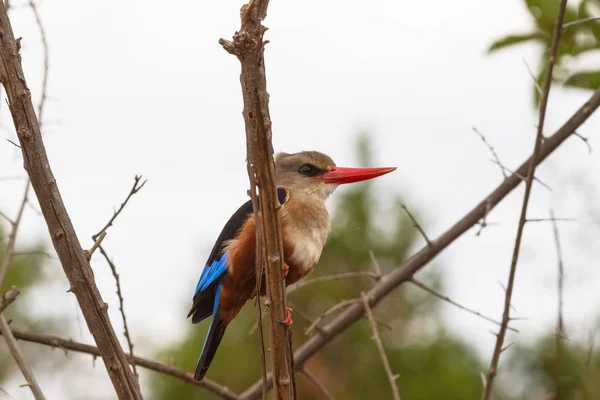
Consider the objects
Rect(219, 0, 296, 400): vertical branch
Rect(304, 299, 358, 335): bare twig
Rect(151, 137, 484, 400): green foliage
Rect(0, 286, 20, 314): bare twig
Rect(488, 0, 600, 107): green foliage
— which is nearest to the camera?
Rect(219, 0, 296, 400): vertical branch

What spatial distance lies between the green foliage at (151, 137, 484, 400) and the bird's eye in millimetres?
5710

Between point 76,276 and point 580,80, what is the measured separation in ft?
5.82

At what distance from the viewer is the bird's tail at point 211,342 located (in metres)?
2.79

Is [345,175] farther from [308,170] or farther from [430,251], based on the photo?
[430,251]

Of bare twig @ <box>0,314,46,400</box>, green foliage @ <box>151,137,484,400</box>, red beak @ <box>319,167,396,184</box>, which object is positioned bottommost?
green foliage @ <box>151,137,484,400</box>

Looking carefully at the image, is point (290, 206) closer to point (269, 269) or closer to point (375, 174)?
point (375, 174)

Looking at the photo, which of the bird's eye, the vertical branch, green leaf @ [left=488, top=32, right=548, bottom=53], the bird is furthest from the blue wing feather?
green leaf @ [left=488, top=32, right=548, bottom=53]

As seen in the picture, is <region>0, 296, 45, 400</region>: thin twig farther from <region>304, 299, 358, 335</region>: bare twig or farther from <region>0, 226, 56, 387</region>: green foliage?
<region>0, 226, 56, 387</region>: green foliage

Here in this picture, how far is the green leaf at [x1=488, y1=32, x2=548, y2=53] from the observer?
2.81 metres

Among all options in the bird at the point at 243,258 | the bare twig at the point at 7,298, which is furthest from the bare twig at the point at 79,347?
the bare twig at the point at 7,298

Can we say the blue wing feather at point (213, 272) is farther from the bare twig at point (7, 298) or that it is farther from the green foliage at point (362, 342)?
the green foliage at point (362, 342)

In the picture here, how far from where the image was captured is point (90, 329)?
6.75 feet

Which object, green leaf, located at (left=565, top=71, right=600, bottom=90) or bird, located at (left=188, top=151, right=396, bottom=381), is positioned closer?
green leaf, located at (left=565, top=71, right=600, bottom=90)

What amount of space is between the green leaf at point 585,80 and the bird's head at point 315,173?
98 centimetres
